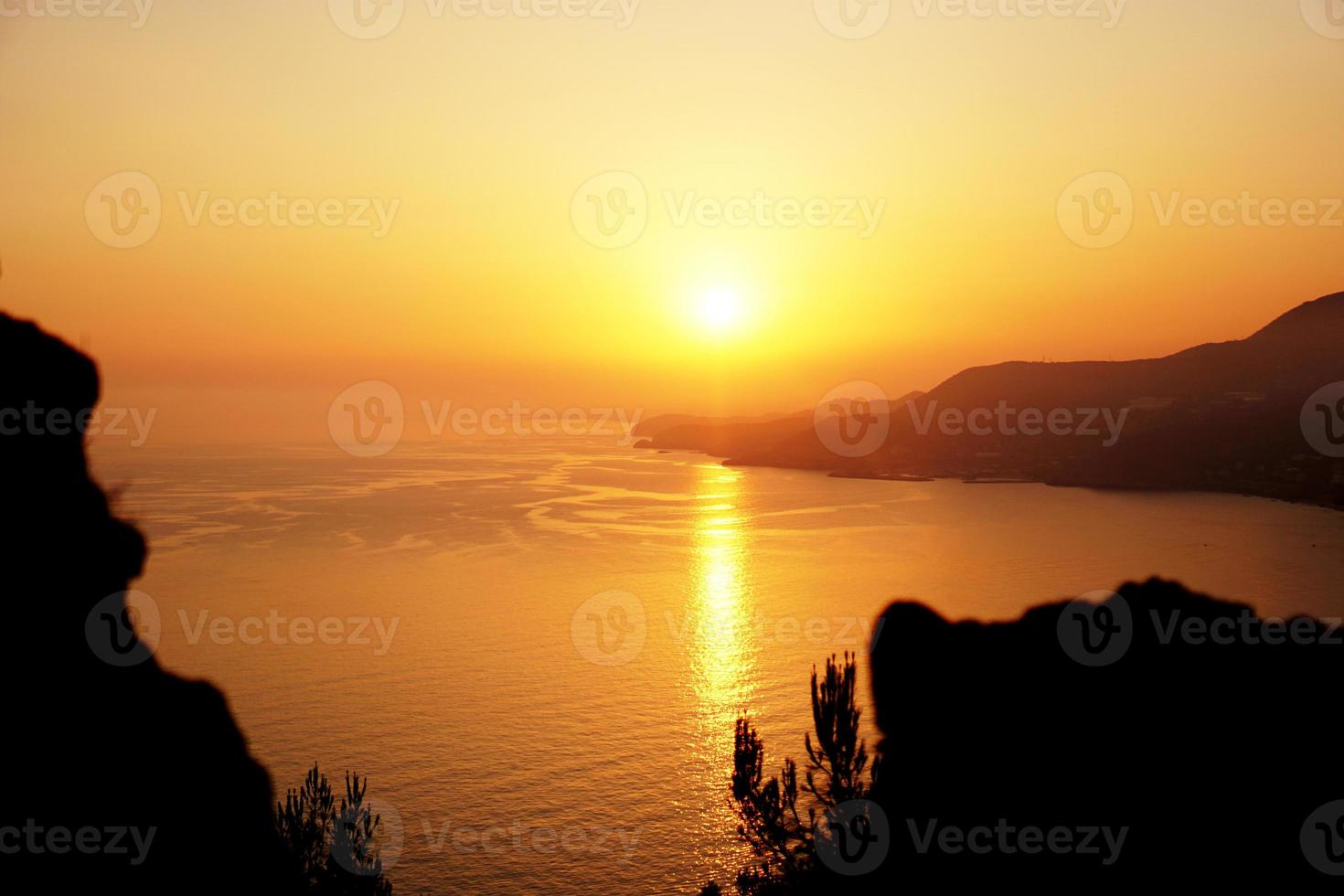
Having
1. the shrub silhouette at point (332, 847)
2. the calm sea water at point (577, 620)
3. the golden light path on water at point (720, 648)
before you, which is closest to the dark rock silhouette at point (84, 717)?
the calm sea water at point (577, 620)

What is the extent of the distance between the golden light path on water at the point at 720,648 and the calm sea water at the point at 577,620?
0.88ft

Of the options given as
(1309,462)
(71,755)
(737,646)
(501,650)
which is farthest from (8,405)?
(1309,462)

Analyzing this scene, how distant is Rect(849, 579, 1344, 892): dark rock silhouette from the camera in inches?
872

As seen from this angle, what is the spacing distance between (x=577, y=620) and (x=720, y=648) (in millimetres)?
14252

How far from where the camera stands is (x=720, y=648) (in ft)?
219

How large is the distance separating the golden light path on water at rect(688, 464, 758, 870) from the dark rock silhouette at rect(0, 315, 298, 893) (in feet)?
94.7

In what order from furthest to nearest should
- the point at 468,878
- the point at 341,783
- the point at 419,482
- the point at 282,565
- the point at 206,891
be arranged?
the point at 419,482 → the point at 282,565 → the point at 341,783 → the point at 468,878 → the point at 206,891

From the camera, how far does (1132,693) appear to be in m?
26.2

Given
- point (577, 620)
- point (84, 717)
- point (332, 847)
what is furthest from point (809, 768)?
point (577, 620)

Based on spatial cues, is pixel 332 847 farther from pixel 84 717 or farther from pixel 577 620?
pixel 577 620

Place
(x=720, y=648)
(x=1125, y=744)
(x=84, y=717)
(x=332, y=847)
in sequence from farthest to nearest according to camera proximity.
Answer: (x=720, y=648) < (x=332, y=847) < (x=1125, y=744) < (x=84, y=717)

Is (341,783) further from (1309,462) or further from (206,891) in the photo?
(1309,462)

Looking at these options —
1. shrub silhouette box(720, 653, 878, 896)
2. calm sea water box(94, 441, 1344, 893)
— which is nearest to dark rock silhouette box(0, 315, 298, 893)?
calm sea water box(94, 441, 1344, 893)

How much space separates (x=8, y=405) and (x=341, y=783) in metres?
32.5
